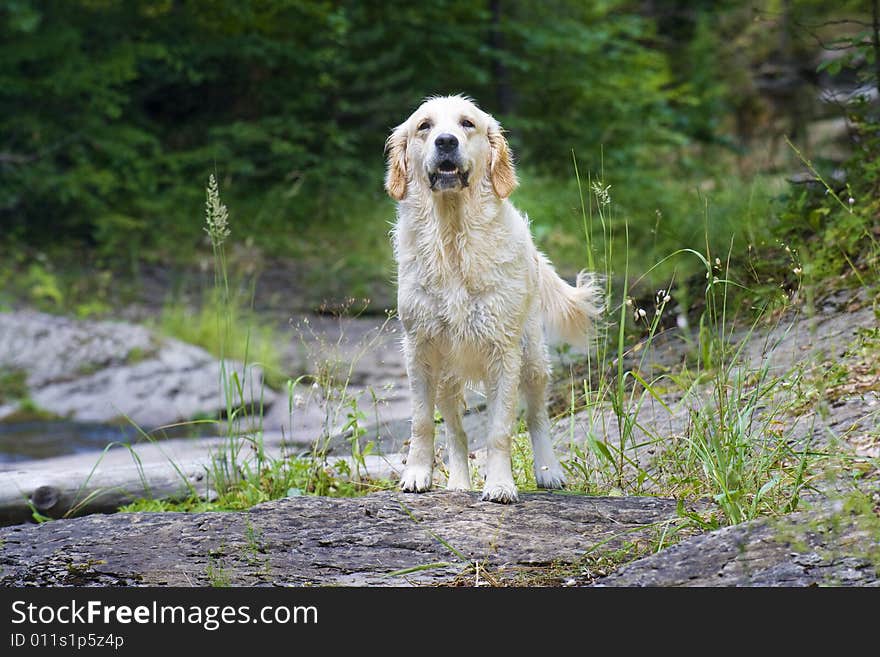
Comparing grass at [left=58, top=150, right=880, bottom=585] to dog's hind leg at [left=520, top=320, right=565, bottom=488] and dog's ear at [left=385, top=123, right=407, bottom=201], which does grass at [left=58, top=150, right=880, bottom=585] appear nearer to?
dog's hind leg at [left=520, top=320, right=565, bottom=488]

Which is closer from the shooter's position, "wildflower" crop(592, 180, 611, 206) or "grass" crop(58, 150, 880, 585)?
"grass" crop(58, 150, 880, 585)

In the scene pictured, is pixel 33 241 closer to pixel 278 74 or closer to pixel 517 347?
pixel 278 74

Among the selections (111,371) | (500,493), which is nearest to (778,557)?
(500,493)

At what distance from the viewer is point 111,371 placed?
941cm

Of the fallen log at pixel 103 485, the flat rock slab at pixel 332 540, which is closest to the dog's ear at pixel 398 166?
the flat rock slab at pixel 332 540

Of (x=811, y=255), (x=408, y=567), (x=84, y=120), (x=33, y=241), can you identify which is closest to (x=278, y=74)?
(x=84, y=120)

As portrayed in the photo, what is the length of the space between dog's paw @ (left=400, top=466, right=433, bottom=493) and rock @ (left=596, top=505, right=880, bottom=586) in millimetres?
1118

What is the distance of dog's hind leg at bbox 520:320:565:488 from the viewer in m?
4.76

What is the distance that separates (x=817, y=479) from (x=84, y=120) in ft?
36.3

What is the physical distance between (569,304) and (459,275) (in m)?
0.92

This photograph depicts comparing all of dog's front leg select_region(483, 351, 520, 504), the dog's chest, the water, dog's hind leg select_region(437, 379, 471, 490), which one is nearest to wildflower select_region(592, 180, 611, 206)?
the dog's chest

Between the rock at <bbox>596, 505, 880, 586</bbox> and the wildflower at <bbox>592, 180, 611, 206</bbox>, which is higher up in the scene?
the wildflower at <bbox>592, 180, 611, 206</bbox>

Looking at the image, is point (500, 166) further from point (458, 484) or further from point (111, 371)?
point (111, 371)

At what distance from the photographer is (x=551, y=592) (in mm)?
3262
